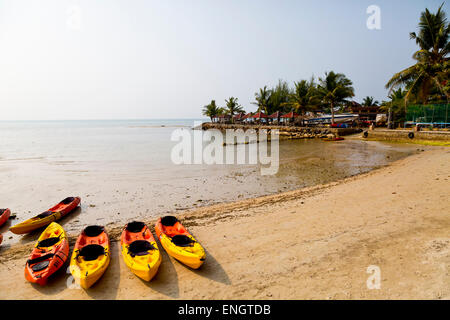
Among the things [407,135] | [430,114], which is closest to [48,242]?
[407,135]

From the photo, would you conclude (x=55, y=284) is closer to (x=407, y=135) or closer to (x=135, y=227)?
(x=135, y=227)

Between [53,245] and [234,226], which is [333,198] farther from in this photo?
[53,245]

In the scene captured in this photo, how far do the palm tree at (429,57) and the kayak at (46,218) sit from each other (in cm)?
2621

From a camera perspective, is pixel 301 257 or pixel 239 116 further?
pixel 239 116

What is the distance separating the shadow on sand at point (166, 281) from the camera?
4.68m

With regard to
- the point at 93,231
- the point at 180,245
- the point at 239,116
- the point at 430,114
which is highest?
the point at 239,116

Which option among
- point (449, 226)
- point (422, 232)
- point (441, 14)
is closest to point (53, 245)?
point (422, 232)

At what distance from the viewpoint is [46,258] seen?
5.46 metres

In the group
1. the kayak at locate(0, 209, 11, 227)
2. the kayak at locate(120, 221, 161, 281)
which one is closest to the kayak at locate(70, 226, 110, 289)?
the kayak at locate(120, 221, 161, 281)

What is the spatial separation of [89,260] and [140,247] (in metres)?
1.10

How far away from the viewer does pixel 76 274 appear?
4867 mm

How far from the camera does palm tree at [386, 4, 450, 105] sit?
21.5m

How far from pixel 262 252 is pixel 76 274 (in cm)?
401

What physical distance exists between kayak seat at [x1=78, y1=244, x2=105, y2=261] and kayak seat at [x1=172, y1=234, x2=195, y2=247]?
5.56 feet
